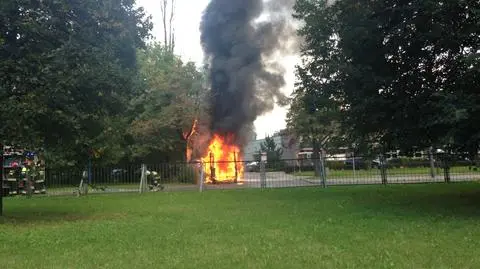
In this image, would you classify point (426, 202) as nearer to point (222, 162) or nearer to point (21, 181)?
point (222, 162)

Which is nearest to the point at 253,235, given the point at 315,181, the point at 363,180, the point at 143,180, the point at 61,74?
the point at 61,74

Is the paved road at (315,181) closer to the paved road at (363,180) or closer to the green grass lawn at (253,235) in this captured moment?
the paved road at (363,180)

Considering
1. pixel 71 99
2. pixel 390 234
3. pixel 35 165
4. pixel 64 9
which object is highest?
pixel 64 9

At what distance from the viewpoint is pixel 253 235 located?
9.13m

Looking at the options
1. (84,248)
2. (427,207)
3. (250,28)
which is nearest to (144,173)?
(250,28)

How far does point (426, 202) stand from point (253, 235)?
23.6 feet

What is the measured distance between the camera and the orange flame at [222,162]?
26.3 meters

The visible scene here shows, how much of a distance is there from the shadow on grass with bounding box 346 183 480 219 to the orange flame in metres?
9.90

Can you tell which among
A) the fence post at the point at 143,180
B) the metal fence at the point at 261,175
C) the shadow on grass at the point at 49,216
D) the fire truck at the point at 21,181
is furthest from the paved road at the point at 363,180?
the shadow on grass at the point at 49,216

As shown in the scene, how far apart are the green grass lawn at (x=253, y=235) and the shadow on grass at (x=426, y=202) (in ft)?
0.09

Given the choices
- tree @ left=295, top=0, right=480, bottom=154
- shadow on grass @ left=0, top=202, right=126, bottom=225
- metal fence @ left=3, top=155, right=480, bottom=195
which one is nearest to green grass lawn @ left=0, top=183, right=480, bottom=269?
shadow on grass @ left=0, top=202, right=126, bottom=225

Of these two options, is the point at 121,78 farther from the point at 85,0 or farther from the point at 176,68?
the point at 176,68

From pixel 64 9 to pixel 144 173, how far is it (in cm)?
1127

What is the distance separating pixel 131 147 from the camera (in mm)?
31781
